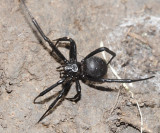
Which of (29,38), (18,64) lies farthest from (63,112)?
(29,38)

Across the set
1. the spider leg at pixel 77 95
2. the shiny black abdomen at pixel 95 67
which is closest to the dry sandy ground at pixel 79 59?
the spider leg at pixel 77 95

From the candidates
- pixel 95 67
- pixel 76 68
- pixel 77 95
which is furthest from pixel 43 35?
pixel 77 95

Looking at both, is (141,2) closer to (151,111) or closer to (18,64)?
(151,111)

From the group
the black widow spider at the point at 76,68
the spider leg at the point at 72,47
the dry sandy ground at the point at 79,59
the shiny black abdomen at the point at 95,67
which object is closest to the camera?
the dry sandy ground at the point at 79,59

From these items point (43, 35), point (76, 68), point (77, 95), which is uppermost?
point (43, 35)

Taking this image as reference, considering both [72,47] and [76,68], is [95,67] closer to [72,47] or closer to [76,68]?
[76,68]

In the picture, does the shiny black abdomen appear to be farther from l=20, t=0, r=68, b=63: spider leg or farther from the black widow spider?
l=20, t=0, r=68, b=63: spider leg

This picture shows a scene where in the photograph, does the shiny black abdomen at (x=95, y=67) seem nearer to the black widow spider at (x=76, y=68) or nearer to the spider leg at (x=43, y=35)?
the black widow spider at (x=76, y=68)
